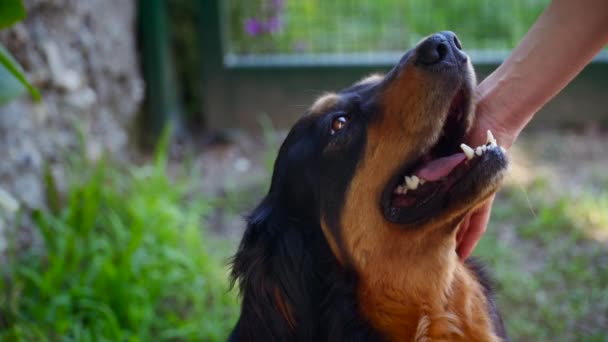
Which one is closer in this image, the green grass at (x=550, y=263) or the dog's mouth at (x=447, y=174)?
the dog's mouth at (x=447, y=174)

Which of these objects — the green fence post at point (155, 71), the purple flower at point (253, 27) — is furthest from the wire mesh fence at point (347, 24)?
the green fence post at point (155, 71)

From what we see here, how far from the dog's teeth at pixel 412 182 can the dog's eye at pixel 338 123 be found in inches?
11.9

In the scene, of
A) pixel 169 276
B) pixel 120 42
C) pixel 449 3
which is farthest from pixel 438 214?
pixel 449 3

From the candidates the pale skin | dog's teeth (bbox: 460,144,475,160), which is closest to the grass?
the pale skin

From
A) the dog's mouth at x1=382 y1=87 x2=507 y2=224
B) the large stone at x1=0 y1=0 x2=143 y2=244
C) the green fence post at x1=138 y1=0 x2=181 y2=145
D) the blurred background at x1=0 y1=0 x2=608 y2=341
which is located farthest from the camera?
the green fence post at x1=138 y1=0 x2=181 y2=145

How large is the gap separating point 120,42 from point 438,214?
4046 mm

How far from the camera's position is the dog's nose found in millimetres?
2316

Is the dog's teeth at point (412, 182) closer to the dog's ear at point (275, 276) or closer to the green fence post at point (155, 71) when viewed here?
the dog's ear at point (275, 276)

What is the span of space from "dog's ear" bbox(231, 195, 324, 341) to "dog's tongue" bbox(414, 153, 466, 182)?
17.0 inches

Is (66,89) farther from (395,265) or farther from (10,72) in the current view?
(395,265)

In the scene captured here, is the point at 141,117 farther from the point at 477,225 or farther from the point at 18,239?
the point at 477,225

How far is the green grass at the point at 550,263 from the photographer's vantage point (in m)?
3.73

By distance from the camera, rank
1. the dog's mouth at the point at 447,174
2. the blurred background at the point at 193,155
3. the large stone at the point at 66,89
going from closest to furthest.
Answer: the dog's mouth at the point at 447,174
the blurred background at the point at 193,155
the large stone at the point at 66,89

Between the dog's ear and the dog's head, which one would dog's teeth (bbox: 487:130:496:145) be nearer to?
the dog's head
